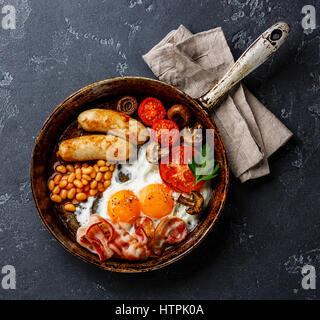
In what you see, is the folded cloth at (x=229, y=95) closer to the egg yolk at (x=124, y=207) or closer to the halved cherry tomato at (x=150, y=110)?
the halved cherry tomato at (x=150, y=110)

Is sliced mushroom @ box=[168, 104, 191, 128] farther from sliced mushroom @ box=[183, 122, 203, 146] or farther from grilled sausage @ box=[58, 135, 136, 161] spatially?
grilled sausage @ box=[58, 135, 136, 161]

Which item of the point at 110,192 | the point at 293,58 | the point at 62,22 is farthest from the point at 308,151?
the point at 62,22

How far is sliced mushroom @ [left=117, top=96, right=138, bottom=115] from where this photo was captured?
230 cm

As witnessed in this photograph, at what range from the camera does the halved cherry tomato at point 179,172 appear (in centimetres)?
220

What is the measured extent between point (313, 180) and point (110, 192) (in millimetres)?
1367

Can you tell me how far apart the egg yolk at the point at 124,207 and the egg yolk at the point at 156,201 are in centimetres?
5

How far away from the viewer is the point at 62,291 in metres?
2.40

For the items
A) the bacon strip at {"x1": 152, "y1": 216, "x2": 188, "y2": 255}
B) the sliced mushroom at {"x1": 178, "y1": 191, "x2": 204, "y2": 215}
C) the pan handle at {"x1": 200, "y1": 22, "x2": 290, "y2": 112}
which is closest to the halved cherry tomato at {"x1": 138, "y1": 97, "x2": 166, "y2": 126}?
the pan handle at {"x1": 200, "y1": 22, "x2": 290, "y2": 112}

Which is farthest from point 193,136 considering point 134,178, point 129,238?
point 129,238

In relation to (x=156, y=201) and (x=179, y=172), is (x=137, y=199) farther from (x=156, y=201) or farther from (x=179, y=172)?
(x=179, y=172)

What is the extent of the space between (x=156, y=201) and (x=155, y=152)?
31cm

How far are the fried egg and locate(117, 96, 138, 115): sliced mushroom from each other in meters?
0.25

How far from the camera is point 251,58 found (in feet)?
6.91

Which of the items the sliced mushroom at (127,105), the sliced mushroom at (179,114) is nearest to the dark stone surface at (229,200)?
the sliced mushroom at (127,105)
